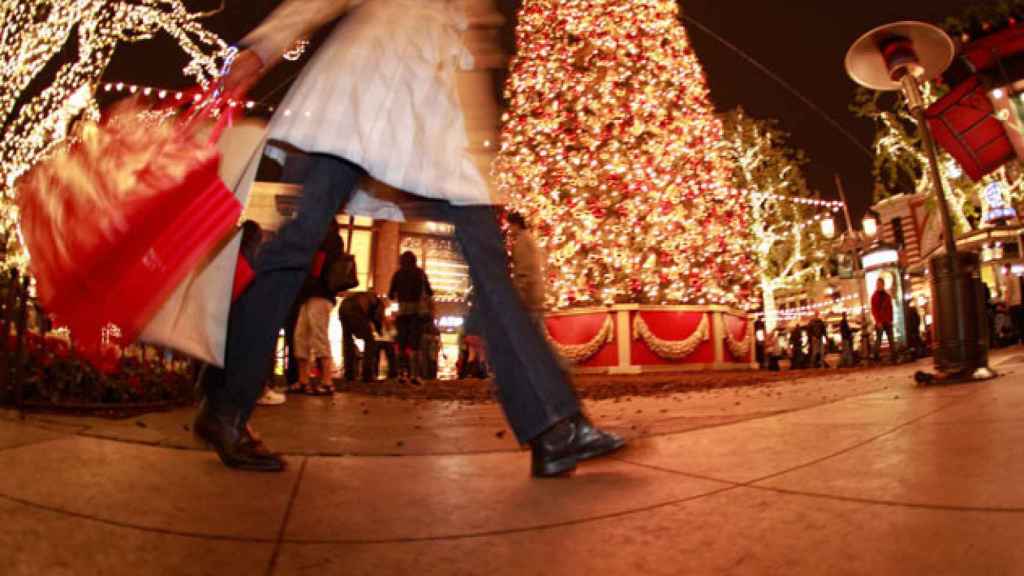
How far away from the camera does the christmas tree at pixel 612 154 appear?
42.5 ft

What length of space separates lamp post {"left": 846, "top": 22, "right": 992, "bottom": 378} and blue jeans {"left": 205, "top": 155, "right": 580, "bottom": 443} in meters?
4.49

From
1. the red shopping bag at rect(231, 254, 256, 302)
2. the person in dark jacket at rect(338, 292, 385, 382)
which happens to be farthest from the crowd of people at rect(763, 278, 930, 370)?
the red shopping bag at rect(231, 254, 256, 302)

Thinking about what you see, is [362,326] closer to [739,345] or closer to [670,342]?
[670,342]

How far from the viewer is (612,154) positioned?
42.4 feet

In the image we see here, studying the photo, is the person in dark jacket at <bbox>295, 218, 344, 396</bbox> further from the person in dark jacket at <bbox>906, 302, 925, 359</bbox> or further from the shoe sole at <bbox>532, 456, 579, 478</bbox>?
the person in dark jacket at <bbox>906, 302, 925, 359</bbox>

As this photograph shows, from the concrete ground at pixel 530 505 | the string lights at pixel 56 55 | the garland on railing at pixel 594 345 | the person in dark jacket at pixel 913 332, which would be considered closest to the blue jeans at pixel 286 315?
the concrete ground at pixel 530 505

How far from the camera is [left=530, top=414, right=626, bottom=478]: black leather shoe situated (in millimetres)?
1951

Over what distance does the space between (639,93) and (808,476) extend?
40.2 feet

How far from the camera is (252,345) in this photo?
201cm

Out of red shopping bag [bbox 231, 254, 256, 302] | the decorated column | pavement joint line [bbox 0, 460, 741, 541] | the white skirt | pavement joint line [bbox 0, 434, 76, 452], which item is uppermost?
the decorated column

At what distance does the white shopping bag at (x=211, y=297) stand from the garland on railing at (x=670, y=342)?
36.7ft

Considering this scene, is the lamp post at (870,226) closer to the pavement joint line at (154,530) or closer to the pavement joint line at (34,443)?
the pavement joint line at (34,443)

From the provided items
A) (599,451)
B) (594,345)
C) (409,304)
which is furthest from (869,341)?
(599,451)

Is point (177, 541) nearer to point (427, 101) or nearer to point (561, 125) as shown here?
point (427, 101)
